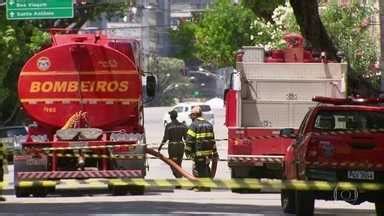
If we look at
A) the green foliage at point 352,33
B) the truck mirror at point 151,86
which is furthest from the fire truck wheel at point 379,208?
the green foliage at point 352,33

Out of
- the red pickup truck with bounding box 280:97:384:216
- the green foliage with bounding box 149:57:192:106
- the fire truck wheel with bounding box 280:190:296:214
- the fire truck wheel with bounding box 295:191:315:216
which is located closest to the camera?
the red pickup truck with bounding box 280:97:384:216

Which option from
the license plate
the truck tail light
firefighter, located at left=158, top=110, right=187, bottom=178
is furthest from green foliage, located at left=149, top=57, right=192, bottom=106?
the license plate

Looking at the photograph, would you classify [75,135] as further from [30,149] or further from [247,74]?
[247,74]

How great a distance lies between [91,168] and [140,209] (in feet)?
13.0

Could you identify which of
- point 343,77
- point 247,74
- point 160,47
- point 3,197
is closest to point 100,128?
point 3,197

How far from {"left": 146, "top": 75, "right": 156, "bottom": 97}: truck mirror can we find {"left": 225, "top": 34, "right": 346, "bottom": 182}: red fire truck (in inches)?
62.6

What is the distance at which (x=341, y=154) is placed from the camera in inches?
550

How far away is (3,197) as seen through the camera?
1931cm

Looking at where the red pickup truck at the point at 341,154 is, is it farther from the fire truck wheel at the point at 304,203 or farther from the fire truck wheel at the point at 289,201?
the fire truck wheel at the point at 289,201

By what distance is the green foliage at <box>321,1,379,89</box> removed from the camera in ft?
122

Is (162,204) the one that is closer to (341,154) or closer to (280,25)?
(341,154)

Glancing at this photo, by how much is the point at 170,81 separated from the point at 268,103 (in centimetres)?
11407

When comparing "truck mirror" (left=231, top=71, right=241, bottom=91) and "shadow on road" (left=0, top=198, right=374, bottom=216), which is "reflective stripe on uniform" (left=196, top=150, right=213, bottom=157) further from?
"shadow on road" (left=0, top=198, right=374, bottom=216)

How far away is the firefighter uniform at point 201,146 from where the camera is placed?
69.6 feet
